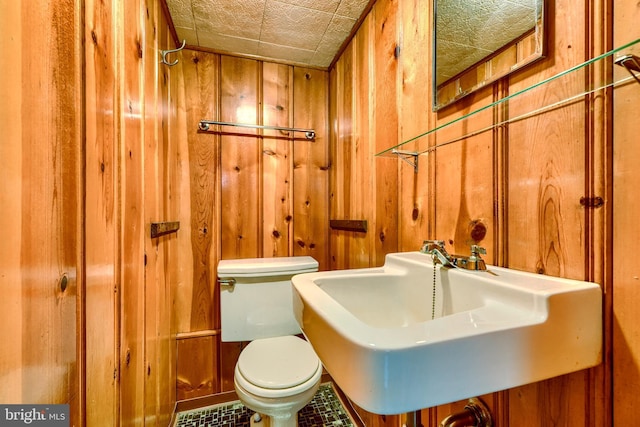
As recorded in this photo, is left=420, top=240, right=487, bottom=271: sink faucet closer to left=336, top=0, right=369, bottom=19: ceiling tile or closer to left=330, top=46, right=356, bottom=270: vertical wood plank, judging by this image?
left=330, top=46, right=356, bottom=270: vertical wood plank

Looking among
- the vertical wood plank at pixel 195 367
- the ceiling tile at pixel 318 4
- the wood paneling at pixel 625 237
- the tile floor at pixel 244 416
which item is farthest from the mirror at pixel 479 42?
the vertical wood plank at pixel 195 367

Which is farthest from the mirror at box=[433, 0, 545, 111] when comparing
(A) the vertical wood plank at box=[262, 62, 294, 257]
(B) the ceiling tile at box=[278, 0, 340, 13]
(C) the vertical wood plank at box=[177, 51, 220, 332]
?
(C) the vertical wood plank at box=[177, 51, 220, 332]

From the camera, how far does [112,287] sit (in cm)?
70

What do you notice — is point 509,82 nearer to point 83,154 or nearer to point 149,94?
point 83,154

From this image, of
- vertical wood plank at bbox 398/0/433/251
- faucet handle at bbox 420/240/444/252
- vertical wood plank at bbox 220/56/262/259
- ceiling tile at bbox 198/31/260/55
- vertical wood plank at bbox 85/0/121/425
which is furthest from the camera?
vertical wood plank at bbox 220/56/262/259

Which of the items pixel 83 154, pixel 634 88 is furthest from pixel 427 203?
pixel 83 154

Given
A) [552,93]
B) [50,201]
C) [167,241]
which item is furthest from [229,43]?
[552,93]

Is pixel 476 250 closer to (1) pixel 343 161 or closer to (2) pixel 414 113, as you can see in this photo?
(2) pixel 414 113

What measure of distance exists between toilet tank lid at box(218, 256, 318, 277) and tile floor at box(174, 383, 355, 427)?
771 mm

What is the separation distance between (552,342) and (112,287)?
99 centimetres

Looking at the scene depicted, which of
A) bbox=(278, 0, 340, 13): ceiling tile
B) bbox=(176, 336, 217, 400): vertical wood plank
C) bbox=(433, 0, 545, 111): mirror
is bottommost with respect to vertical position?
bbox=(176, 336, 217, 400): vertical wood plank

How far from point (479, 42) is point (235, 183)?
4.46ft

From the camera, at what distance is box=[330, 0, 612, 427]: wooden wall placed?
0.49 metres

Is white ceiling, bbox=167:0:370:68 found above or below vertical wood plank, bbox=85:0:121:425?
above
